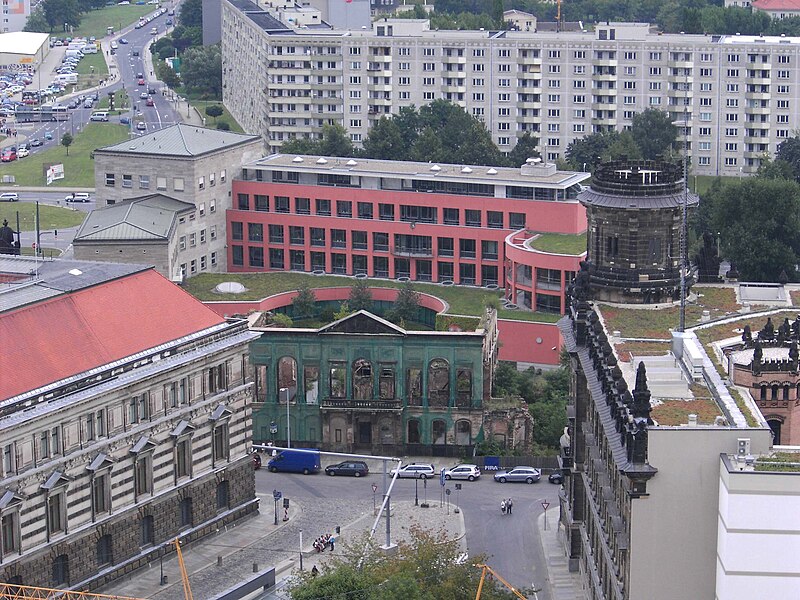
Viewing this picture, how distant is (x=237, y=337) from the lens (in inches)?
5920

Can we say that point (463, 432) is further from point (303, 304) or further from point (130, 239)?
point (130, 239)

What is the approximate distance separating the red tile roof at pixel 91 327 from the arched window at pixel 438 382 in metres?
24.0

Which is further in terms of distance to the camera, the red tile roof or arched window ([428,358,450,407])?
arched window ([428,358,450,407])

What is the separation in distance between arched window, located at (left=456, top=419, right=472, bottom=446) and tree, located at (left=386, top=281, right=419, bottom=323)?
25.4m

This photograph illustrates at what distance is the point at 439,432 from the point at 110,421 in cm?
3888

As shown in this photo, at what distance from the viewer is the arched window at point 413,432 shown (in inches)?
6683

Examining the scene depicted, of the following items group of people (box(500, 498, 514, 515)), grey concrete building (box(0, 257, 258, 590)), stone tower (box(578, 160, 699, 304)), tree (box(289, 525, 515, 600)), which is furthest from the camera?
group of people (box(500, 498, 514, 515))

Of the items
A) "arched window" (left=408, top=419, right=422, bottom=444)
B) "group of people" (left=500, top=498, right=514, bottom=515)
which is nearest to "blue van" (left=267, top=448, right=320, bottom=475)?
"arched window" (left=408, top=419, right=422, bottom=444)

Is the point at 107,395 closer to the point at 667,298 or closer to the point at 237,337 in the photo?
the point at 237,337

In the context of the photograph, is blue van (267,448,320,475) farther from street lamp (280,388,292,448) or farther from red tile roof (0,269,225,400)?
red tile roof (0,269,225,400)

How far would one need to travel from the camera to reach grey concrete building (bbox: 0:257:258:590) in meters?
130

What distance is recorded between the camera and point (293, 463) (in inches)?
6467

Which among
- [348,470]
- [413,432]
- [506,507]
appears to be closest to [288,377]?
[413,432]

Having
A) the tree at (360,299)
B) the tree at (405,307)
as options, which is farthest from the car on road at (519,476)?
the tree at (360,299)
